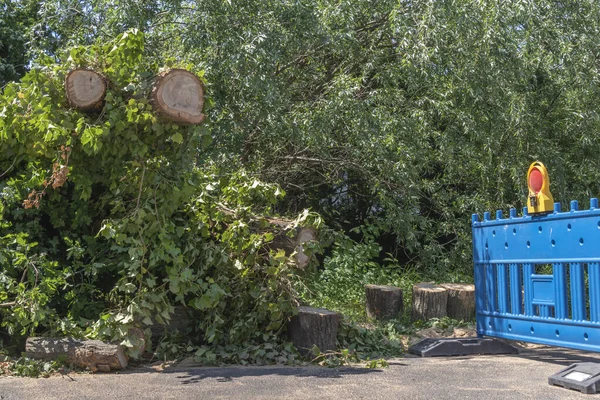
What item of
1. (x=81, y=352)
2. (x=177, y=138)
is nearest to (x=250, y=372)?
(x=81, y=352)

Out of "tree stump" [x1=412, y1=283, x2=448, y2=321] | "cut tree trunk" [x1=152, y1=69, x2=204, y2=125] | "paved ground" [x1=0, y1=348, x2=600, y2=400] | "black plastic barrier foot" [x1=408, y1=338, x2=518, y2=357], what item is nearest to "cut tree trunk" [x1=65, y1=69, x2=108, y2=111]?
"cut tree trunk" [x1=152, y1=69, x2=204, y2=125]

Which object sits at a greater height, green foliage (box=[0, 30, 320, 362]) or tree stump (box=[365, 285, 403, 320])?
green foliage (box=[0, 30, 320, 362])

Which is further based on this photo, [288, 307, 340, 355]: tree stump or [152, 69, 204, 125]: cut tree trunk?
[288, 307, 340, 355]: tree stump

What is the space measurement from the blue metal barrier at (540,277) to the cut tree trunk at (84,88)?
12.9 ft

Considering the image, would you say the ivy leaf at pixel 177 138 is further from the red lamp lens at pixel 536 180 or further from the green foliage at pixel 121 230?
the red lamp lens at pixel 536 180

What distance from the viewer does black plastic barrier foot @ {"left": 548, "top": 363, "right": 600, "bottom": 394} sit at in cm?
499

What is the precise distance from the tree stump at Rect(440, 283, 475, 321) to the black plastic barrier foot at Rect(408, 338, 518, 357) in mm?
1431

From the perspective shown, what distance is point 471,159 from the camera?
9914 millimetres

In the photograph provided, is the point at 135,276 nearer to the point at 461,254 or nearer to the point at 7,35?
the point at 461,254

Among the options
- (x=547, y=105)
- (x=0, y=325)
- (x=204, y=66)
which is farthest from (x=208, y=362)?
(x=547, y=105)

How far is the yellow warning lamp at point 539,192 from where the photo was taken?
6.25 metres

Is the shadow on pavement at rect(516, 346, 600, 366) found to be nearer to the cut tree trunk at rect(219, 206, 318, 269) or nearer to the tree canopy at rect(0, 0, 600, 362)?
the tree canopy at rect(0, 0, 600, 362)

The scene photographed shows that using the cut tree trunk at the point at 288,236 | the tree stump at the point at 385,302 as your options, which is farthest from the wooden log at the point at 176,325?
the tree stump at the point at 385,302

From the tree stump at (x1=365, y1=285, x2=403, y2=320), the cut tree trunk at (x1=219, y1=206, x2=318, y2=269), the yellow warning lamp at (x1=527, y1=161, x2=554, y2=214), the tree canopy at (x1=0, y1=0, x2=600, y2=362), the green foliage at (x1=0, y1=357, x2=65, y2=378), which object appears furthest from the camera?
the tree stump at (x1=365, y1=285, x2=403, y2=320)
